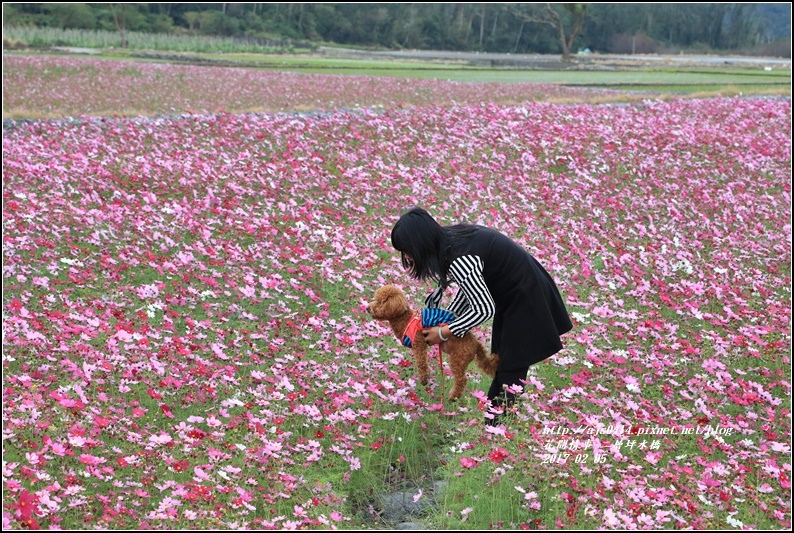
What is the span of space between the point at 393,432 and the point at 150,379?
5.70 feet

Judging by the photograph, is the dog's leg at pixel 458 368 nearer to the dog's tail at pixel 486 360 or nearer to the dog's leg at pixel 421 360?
the dog's tail at pixel 486 360

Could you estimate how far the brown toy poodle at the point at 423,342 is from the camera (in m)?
5.72

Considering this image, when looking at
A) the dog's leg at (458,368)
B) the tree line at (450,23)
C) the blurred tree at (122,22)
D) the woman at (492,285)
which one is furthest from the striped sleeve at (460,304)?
the tree line at (450,23)

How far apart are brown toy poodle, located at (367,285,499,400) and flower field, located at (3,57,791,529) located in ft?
0.85

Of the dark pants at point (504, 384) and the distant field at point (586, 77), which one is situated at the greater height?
the distant field at point (586, 77)

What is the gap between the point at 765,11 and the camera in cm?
14550

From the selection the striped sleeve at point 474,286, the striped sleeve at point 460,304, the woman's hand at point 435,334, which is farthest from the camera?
the striped sleeve at point 460,304

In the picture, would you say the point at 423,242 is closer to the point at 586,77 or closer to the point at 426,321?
the point at 426,321

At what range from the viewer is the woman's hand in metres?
5.56

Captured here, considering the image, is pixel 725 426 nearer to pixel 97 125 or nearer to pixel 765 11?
pixel 97 125

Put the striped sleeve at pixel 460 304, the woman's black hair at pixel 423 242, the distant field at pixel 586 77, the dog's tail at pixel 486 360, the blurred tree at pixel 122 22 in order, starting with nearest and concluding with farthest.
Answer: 1. the woman's black hair at pixel 423 242
2. the striped sleeve at pixel 460 304
3. the dog's tail at pixel 486 360
4. the distant field at pixel 586 77
5. the blurred tree at pixel 122 22

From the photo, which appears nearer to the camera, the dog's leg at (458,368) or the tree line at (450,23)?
the dog's leg at (458,368)

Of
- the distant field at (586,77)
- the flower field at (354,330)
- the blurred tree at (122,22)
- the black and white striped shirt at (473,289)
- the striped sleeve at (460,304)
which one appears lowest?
the flower field at (354,330)

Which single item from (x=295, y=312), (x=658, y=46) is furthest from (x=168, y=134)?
(x=658, y=46)
